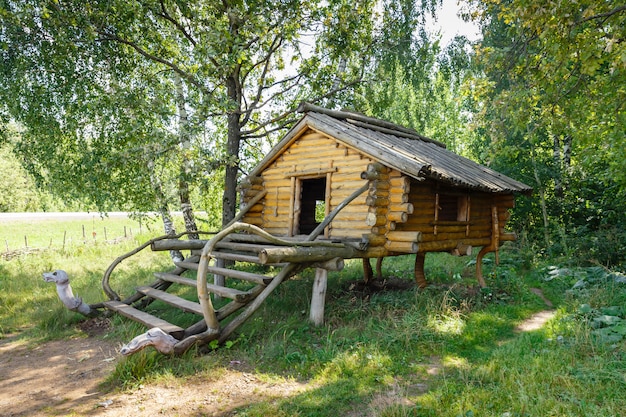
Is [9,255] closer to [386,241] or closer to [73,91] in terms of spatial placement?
[73,91]

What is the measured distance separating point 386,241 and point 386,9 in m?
8.87

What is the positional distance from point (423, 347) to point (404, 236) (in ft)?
6.33

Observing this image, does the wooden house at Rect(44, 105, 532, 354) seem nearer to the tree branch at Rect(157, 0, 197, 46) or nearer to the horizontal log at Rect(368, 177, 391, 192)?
the horizontal log at Rect(368, 177, 391, 192)

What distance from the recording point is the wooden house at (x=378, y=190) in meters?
7.40

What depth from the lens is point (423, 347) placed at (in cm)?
640

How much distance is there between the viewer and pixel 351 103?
12688 millimetres

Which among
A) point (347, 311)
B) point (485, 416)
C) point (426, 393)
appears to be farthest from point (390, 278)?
point (485, 416)

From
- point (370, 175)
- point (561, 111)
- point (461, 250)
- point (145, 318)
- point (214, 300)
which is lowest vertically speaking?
point (214, 300)

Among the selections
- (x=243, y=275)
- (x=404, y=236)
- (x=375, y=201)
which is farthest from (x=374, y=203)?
(x=243, y=275)

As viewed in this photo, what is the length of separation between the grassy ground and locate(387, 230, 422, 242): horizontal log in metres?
1.30

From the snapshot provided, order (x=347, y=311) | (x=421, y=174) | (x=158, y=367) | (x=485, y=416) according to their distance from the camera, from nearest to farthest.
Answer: (x=485, y=416), (x=158, y=367), (x=421, y=174), (x=347, y=311)

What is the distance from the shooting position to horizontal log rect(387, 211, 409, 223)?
7.34 meters

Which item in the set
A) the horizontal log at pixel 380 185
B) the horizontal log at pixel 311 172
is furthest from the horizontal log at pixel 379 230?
the horizontal log at pixel 311 172

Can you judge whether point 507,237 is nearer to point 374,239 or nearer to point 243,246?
point 374,239
